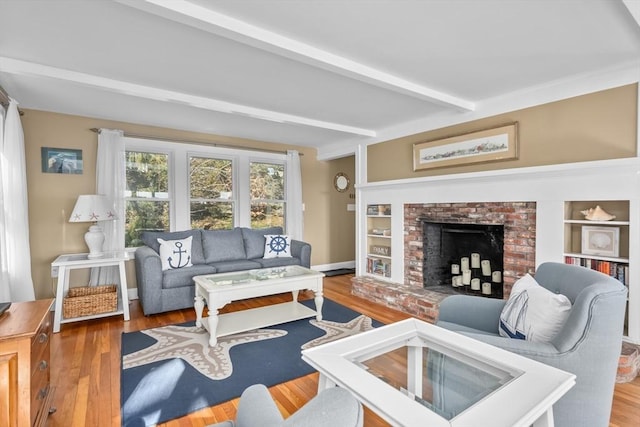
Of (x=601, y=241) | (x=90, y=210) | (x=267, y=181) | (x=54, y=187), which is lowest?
(x=601, y=241)

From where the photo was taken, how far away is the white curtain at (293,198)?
5.43 meters

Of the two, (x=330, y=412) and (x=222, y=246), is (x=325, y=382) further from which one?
(x=222, y=246)

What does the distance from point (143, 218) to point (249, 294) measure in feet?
7.79

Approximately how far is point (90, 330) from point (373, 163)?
3.82 meters

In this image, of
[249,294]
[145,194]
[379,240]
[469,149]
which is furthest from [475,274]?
[145,194]

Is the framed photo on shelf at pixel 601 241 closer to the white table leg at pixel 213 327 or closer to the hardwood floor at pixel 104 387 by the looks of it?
the hardwood floor at pixel 104 387

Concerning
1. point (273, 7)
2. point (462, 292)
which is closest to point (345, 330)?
point (462, 292)

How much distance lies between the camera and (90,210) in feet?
11.2

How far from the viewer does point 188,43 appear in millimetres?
2180

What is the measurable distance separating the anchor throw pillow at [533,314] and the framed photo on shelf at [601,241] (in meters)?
1.28

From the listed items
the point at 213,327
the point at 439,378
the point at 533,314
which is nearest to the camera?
the point at 439,378

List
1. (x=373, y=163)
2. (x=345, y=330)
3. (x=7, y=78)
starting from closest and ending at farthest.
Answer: (x=7, y=78), (x=345, y=330), (x=373, y=163)

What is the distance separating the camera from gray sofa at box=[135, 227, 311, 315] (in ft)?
11.4

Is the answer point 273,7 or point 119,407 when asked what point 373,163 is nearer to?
point 273,7
